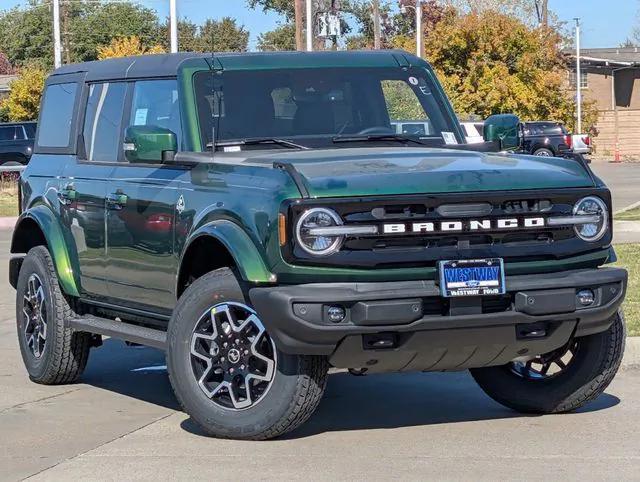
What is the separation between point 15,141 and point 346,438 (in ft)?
113

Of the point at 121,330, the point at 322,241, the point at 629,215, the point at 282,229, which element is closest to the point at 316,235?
the point at 322,241

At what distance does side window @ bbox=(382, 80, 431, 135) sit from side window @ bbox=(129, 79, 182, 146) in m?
1.29

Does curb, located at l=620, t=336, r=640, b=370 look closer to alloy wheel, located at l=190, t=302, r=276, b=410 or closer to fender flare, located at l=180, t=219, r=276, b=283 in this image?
alloy wheel, located at l=190, t=302, r=276, b=410

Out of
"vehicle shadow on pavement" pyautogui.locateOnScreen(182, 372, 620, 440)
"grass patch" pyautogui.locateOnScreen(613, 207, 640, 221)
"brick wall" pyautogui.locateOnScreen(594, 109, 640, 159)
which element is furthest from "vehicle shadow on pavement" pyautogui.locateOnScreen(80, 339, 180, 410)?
"brick wall" pyautogui.locateOnScreen(594, 109, 640, 159)

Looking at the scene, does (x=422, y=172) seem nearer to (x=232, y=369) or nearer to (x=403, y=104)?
(x=232, y=369)

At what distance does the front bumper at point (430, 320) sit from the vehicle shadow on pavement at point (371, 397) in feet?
2.79

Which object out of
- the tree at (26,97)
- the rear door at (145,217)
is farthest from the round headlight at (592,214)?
the tree at (26,97)

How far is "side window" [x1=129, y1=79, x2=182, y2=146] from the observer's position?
8.29 metres

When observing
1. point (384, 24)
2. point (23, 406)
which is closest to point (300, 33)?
point (23, 406)

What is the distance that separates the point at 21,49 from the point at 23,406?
93.3 m

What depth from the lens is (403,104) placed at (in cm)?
877

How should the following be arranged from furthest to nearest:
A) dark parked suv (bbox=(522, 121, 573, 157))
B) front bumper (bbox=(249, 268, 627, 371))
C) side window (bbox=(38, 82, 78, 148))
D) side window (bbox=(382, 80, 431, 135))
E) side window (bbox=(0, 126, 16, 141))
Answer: dark parked suv (bbox=(522, 121, 573, 157))
side window (bbox=(0, 126, 16, 141))
side window (bbox=(38, 82, 78, 148))
side window (bbox=(382, 80, 431, 135))
front bumper (bbox=(249, 268, 627, 371))

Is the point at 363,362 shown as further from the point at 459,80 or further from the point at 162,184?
the point at 459,80

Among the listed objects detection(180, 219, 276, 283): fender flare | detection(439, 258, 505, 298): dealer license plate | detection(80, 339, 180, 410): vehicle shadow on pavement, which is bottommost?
detection(80, 339, 180, 410): vehicle shadow on pavement
